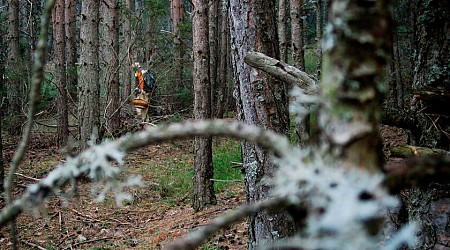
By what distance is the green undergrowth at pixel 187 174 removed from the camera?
9.43 metres

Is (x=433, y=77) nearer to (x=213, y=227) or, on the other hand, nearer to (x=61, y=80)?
(x=213, y=227)

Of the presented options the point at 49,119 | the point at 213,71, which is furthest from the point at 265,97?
the point at 49,119

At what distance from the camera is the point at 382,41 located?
2.62 feet

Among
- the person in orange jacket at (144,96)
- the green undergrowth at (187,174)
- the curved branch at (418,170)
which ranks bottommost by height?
the green undergrowth at (187,174)

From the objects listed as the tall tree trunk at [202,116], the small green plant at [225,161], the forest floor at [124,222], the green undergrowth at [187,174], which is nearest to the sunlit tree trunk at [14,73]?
the forest floor at [124,222]

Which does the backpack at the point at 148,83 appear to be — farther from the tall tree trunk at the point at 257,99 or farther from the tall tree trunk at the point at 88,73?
the tall tree trunk at the point at 257,99

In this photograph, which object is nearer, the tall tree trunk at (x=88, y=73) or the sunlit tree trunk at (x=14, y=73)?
the tall tree trunk at (x=88, y=73)

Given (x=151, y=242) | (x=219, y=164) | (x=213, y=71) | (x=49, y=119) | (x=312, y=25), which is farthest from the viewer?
(x=312, y=25)

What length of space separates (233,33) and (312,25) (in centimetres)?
3957

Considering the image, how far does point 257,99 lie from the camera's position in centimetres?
369

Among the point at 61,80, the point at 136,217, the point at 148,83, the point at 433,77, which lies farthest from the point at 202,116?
the point at 148,83

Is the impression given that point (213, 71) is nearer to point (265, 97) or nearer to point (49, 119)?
point (49, 119)

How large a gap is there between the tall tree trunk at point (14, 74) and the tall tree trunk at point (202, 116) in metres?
9.74

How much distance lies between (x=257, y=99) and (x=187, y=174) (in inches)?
294
